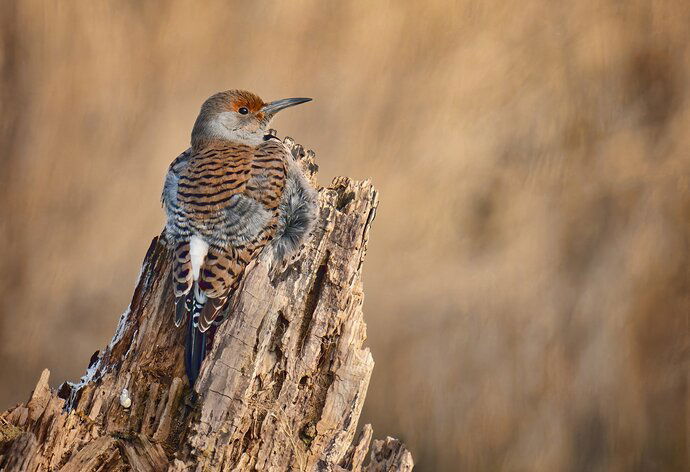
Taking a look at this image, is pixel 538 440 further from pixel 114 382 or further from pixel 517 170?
pixel 114 382

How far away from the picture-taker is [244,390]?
1499mm

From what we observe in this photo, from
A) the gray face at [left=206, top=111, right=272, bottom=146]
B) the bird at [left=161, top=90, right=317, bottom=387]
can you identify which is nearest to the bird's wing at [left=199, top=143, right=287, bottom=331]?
the bird at [left=161, top=90, right=317, bottom=387]

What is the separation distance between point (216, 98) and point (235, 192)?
13.9 inches

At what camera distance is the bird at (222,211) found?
5.43 ft

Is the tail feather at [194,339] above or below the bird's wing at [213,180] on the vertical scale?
below

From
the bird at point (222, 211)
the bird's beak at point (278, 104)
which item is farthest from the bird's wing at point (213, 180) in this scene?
the bird's beak at point (278, 104)

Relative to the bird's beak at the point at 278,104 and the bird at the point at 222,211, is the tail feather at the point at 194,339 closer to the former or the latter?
the bird at the point at 222,211

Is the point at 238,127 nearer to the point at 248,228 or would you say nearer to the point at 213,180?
the point at 213,180

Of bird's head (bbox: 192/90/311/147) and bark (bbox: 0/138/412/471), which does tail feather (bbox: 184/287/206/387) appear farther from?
bird's head (bbox: 192/90/311/147)

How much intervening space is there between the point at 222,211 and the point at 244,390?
0.47m

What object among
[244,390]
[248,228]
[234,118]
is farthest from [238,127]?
[244,390]

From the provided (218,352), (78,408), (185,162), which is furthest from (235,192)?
(78,408)

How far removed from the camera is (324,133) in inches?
94.7

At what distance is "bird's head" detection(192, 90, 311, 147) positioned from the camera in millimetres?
2055
